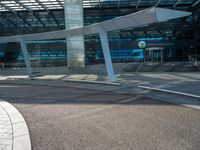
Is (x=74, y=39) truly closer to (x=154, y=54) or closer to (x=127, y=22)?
(x=154, y=54)

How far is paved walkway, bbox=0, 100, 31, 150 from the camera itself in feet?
14.2

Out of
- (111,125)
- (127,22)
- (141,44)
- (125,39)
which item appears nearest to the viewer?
(111,125)

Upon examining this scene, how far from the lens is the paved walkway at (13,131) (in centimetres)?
433

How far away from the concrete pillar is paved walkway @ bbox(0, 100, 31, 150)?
80.5 ft

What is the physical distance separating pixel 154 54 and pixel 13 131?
36.2 metres

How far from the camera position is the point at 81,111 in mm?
7098

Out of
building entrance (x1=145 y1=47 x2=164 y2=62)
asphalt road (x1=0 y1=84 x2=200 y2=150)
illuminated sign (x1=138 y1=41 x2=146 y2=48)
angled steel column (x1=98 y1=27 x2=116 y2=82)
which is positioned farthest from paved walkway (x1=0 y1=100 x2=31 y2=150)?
building entrance (x1=145 y1=47 x2=164 y2=62)

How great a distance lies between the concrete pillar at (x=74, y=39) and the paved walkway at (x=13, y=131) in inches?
966

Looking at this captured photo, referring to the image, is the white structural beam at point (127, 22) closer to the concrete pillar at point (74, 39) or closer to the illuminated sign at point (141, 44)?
the concrete pillar at point (74, 39)

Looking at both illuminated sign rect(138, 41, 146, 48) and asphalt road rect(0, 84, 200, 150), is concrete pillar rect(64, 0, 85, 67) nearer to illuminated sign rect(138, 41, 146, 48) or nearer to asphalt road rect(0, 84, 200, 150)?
illuminated sign rect(138, 41, 146, 48)

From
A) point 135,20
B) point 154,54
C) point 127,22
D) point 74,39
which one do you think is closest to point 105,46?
point 127,22

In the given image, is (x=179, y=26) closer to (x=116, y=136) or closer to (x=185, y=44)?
(x=185, y=44)

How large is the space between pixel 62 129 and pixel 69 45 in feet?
87.9

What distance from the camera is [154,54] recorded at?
3884cm
